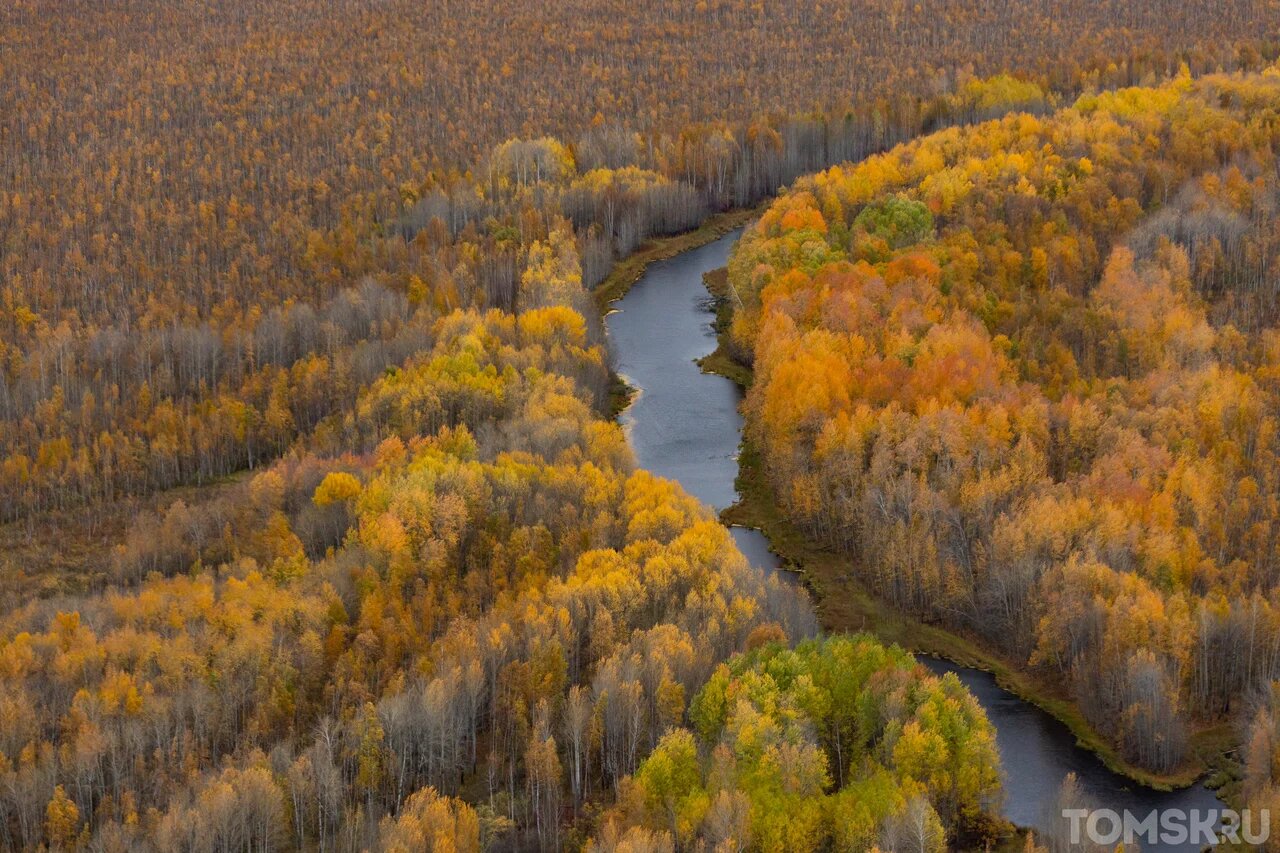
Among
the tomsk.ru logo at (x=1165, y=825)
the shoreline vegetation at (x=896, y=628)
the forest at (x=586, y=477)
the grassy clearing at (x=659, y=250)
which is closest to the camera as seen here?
the tomsk.ru logo at (x=1165, y=825)

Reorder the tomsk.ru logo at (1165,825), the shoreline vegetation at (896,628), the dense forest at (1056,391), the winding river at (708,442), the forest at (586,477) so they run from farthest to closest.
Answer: the dense forest at (1056,391) < the shoreline vegetation at (896,628) < the winding river at (708,442) < the forest at (586,477) < the tomsk.ru logo at (1165,825)

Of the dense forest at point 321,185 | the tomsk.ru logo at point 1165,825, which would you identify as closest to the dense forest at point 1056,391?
the tomsk.ru logo at point 1165,825

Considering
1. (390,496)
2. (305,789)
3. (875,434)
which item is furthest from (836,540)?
(305,789)

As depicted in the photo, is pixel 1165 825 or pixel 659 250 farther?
pixel 659 250

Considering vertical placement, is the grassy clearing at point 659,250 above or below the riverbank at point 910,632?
above

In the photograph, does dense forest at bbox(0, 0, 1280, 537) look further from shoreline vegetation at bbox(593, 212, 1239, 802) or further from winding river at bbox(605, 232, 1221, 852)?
shoreline vegetation at bbox(593, 212, 1239, 802)

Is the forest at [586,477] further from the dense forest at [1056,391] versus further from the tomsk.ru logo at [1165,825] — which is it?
the tomsk.ru logo at [1165,825]

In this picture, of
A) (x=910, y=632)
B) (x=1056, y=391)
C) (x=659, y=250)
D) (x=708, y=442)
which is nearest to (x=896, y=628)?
(x=910, y=632)

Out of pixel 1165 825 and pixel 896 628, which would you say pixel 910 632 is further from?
pixel 1165 825
